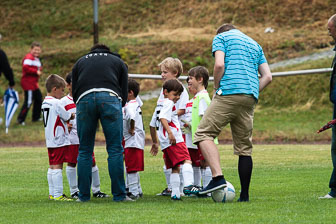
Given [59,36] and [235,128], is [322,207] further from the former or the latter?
[59,36]

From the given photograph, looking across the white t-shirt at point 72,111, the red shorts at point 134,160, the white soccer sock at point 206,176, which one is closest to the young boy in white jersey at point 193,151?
the white soccer sock at point 206,176

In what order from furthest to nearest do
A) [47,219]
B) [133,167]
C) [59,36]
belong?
[59,36] → [133,167] → [47,219]

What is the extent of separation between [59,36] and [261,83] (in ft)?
80.1

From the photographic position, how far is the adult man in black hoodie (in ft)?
26.8

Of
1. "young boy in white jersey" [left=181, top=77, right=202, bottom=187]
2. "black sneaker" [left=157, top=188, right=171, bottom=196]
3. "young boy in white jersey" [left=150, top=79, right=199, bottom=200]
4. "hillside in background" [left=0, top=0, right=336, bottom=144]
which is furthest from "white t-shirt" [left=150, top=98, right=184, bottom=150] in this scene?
"hillside in background" [left=0, top=0, right=336, bottom=144]

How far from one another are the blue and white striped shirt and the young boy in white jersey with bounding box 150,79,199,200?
1.00 metres

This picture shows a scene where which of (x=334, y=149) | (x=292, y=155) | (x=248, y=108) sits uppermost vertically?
(x=248, y=108)

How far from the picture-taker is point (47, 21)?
108ft

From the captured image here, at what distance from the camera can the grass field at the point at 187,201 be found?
6.80 metres

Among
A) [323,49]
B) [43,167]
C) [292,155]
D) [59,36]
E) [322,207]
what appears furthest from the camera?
[59,36]

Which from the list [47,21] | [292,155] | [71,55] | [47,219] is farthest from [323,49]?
[47,219]

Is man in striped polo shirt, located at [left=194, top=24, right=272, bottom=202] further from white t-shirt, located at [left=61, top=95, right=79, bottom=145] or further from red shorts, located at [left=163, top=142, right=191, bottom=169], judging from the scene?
white t-shirt, located at [left=61, top=95, right=79, bottom=145]

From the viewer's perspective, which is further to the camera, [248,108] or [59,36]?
[59,36]

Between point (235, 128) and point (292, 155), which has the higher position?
point (235, 128)
